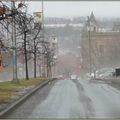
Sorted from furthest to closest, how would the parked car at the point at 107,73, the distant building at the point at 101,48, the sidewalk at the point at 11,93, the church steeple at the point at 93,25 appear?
the church steeple at the point at 93,25 → the distant building at the point at 101,48 → the parked car at the point at 107,73 → the sidewalk at the point at 11,93

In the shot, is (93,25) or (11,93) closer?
(11,93)

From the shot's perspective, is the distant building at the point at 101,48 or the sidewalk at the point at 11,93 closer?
the sidewalk at the point at 11,93

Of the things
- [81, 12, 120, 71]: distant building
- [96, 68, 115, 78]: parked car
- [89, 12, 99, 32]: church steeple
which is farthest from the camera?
[89, 12, 99, 32]: church steeple

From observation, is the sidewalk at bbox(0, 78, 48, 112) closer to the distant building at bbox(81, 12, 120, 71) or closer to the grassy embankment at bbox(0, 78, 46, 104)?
the grassy embankment at bbox(0, 78, 46, 104)

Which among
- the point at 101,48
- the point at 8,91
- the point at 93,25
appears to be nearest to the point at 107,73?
the point at 101,48

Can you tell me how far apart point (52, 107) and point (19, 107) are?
1.41m

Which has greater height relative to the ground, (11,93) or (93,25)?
(93,25)

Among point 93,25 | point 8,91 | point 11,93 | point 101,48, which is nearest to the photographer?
point 11,93

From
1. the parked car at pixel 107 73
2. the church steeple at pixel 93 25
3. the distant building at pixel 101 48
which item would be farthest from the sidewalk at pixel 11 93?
the church steeple at pixel 93 25

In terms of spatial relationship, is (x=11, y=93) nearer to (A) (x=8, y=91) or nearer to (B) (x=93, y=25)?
(A) (x=8, y=91)

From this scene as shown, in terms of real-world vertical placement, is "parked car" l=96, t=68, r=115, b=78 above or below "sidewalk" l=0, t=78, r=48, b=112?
below

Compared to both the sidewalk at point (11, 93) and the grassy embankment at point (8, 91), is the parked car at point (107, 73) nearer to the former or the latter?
the grassy embankment at point (8, 91)

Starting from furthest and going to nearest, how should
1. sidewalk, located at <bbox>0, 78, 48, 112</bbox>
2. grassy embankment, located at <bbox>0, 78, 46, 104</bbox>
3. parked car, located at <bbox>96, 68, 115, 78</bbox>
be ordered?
parked car, located at <bbox>96, 68, 115, 78</bbox> < grassy embankment, located at <bbox>0, 78, 46, 104</bbox> < sidewalk, located at <bbox>0, 78, 48, 112</bbox>

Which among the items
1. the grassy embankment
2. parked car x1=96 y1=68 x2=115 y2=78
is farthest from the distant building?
the grassy embankment
